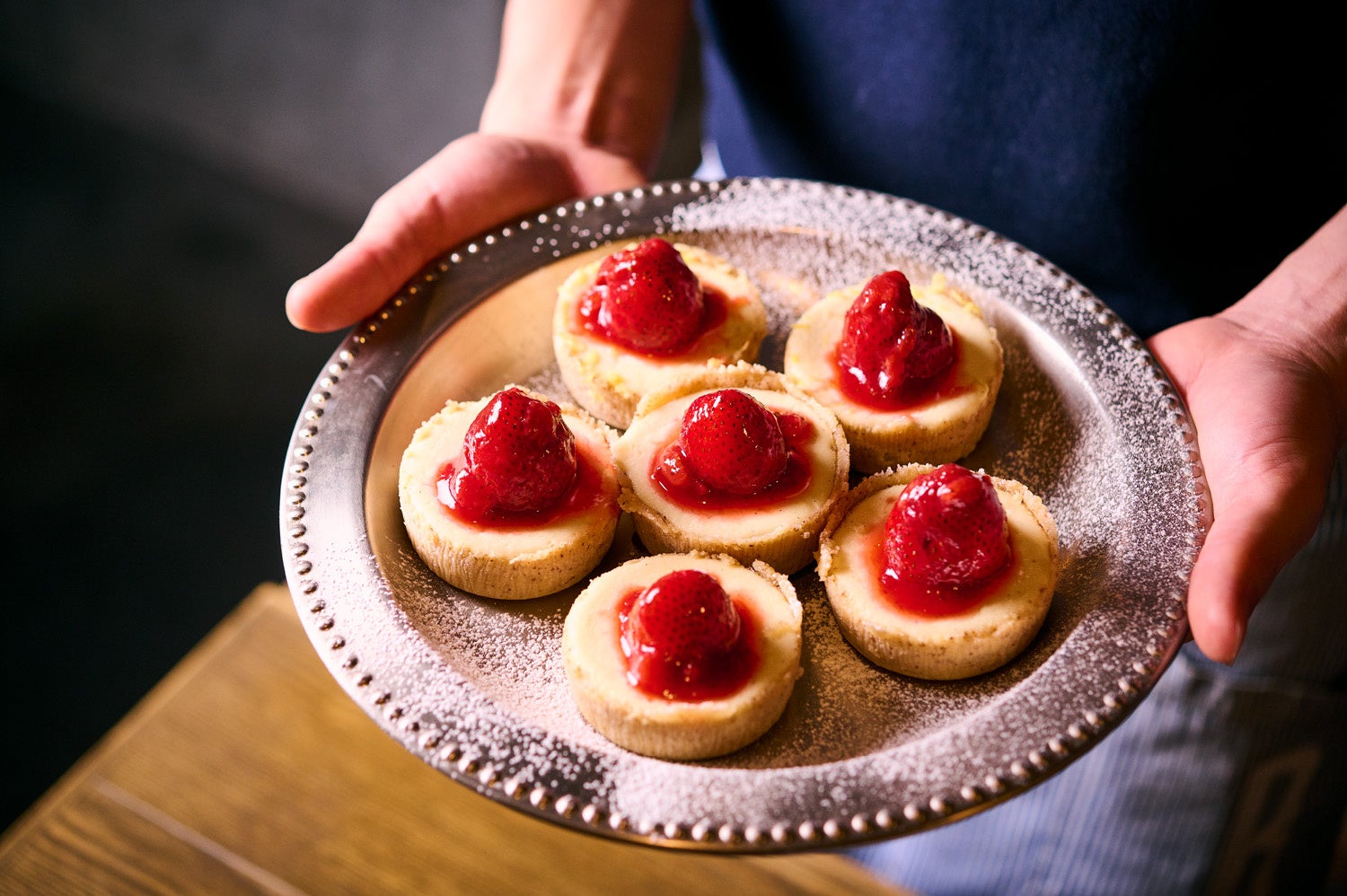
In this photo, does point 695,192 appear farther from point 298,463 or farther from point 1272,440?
point 1272,440

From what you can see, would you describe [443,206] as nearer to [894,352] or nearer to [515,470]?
[515,470]

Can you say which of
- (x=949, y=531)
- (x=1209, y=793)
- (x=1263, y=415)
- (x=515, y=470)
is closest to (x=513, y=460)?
(x=515, y=470)

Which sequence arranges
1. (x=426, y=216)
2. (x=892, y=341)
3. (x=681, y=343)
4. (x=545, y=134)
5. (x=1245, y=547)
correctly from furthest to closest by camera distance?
(x=545, y=134) → (x=426, y=216) → (x=681, y=343) → (x=892, y=341) → (x=1245, y=547)

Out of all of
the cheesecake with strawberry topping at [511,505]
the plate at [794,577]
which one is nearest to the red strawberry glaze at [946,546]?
the plate at [794,577]

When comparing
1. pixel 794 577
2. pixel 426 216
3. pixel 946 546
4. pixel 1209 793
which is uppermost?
pixel 946 546

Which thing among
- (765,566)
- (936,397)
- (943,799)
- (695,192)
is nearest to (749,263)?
(695,192)

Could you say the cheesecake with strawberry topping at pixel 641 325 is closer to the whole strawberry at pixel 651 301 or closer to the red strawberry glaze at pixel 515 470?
the whole strawberry at pixel 651 301
